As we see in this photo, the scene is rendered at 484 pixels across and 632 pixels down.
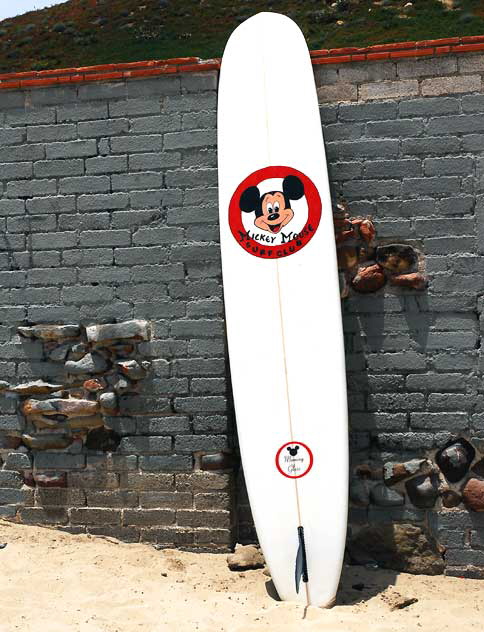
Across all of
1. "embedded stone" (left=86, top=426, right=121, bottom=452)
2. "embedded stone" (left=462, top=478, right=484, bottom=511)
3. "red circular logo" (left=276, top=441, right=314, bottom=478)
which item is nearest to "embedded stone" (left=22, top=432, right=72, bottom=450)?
"embedded stone" (left=86, top=426, right=121, bottom=452)

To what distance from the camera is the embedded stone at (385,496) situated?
3768 millimetres

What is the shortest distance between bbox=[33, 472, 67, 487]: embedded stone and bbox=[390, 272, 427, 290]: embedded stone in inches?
76.5

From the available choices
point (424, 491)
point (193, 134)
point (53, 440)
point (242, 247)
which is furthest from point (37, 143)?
point (424, 491)

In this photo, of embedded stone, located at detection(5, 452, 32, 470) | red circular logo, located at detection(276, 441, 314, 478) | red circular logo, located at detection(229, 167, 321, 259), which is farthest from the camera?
embedded stone, located at detection(5, 452, 32, 470)

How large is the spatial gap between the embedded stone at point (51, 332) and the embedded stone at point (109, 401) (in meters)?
0.35

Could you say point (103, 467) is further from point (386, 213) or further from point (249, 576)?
point (386, 213)

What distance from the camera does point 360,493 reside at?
3.80 meters

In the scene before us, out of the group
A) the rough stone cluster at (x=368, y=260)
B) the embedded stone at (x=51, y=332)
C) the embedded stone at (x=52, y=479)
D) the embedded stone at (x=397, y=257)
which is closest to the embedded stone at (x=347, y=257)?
the rough stone cluster at (x=368, y=260)

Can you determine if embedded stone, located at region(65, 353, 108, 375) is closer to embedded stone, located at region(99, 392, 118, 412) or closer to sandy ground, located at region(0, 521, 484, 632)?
embedded stone, located at region(99, 392, 118, 412)

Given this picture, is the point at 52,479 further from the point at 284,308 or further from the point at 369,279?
the point at 369,279

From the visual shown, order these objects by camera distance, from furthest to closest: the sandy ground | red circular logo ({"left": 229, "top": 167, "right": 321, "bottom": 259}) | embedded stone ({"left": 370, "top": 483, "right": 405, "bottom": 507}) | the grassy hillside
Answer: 1. the grassy hillside
2. embedded stone ({"left": 370, "top": 483, "right": 405, "bottom": 507})
3. red circular logo ({"left": 229, "top": 167, "right": 321, "bottom": 259})
4. the sandy ground

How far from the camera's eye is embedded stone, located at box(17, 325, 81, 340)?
400cm

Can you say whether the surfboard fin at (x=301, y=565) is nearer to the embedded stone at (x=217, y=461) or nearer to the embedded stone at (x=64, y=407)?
the embedded stone at (x=217, y=461)

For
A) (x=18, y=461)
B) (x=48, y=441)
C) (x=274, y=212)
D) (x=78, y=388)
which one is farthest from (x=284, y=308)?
(x=18, y=461)
